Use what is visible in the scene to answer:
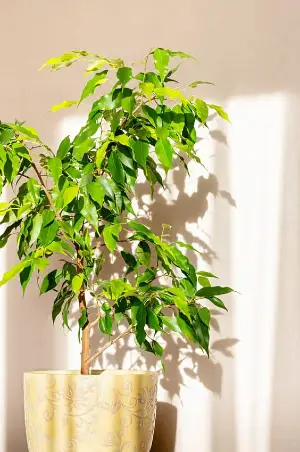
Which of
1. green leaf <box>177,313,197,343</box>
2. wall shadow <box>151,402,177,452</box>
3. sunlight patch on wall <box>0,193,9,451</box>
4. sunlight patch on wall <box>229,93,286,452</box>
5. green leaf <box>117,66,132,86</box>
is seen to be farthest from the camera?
sunlight patch on wall <box>0,193,9,451</box>

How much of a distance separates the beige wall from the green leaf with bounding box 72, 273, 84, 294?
0.42 m

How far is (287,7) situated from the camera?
1.76 m

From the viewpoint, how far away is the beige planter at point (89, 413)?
4.89ft

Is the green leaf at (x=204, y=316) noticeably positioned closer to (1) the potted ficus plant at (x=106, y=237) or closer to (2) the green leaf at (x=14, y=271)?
(1) the potted ficus plant at (x=106, y=237)

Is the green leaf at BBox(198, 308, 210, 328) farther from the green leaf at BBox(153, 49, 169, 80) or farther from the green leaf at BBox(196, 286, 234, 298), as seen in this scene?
the green leaf at BBox(153, 49, 169, 80)

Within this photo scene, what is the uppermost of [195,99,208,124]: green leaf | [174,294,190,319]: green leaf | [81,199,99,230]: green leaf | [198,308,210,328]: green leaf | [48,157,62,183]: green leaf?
[195,99,208,124]: green leaf

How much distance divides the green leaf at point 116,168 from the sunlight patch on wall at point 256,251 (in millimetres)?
431

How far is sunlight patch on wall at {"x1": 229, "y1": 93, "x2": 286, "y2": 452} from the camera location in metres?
1.72

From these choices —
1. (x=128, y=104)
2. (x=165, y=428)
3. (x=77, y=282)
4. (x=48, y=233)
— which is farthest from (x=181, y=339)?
(x=128, y=104)

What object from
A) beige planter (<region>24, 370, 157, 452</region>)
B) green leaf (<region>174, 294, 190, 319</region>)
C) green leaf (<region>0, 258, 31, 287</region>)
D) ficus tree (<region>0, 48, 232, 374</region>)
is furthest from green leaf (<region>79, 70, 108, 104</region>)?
beige planter (<region>24, 370, 157, 452</region>)

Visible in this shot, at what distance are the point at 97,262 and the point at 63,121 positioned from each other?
0.54 m

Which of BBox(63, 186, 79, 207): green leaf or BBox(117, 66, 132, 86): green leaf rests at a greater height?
BBox(117, 66, 132, 86): green leaf

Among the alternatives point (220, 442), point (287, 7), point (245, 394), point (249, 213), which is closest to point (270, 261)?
point (249, 213)

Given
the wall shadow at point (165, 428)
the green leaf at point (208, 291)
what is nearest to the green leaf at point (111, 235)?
the green leaf at point (208, 291)
